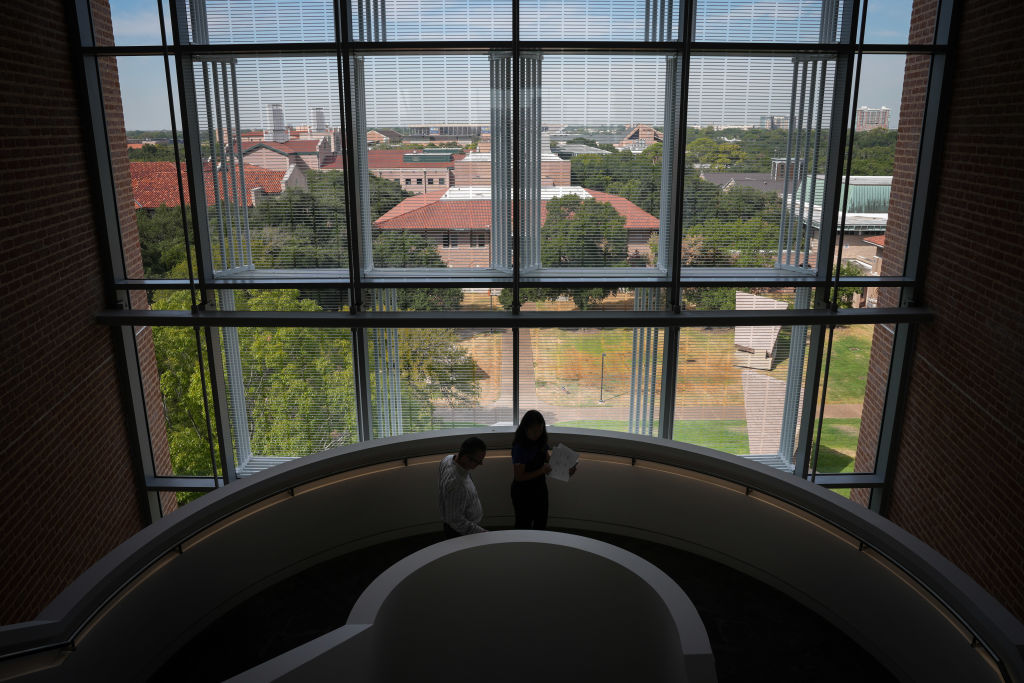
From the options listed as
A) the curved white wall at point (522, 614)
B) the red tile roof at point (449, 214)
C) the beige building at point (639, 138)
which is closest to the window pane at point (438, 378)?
the red tile roof at point (449, 214)

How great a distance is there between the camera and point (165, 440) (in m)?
7.09

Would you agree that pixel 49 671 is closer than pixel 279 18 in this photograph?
Yes

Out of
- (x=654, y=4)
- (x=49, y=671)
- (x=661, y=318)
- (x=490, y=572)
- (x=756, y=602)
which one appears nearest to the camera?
Answer: (x=49, y=671)

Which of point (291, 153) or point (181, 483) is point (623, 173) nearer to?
point (291, 153)

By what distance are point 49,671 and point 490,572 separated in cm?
228

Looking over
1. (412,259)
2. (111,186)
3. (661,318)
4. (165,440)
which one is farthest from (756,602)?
(111,186)

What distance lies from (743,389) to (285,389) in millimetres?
4413

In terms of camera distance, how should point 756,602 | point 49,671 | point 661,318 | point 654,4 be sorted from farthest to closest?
1. point 661,318
2. point 654,4
3. point 756,602
4. point 49,671

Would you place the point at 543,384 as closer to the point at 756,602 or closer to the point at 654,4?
the point at 756,602

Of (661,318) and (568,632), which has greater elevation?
(661,318)

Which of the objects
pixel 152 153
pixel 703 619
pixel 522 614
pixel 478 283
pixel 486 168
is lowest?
pixel 703 619

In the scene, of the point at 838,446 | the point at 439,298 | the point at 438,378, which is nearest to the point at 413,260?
the point at 439,298

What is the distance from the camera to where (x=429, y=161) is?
6312 millimetres

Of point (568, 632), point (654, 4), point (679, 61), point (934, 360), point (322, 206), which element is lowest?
point (568, 632)
